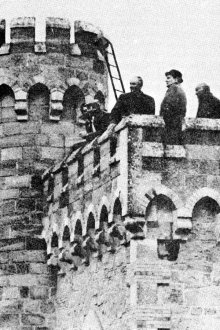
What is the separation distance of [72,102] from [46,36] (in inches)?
58.8

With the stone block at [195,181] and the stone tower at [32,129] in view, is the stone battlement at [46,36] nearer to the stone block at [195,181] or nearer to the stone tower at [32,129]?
the stone tower at [32,129]

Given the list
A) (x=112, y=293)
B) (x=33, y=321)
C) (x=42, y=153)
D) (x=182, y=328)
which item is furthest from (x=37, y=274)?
(x=182, y=328)

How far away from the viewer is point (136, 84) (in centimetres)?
2244

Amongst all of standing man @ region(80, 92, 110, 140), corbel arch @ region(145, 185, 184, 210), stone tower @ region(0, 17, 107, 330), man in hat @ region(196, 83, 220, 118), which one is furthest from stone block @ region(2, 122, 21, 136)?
corbel arch @ region(145, 185, 184, 210)

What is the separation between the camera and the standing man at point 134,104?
2162 cm

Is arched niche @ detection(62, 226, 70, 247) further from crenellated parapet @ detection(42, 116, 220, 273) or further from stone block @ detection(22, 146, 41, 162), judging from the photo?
stone block @ detection(22, 146, 41, 162)

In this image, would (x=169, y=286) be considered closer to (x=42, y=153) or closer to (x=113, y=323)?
(x=113, y=323)

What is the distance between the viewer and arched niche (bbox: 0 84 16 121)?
26.5 metres

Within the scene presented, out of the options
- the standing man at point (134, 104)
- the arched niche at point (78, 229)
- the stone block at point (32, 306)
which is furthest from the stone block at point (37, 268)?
the standing man at point (134, 104)

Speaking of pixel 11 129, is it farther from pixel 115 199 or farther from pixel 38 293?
pixel 115 199

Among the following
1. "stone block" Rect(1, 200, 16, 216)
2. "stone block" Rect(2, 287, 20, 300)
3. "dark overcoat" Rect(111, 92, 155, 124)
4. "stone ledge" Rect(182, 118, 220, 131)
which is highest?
"dark overcoat" Rect(111, 92, 155, 124)

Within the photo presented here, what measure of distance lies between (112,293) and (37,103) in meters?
6.27

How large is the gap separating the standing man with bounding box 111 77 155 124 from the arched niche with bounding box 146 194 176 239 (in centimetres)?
170

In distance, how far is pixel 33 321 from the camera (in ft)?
83.2
